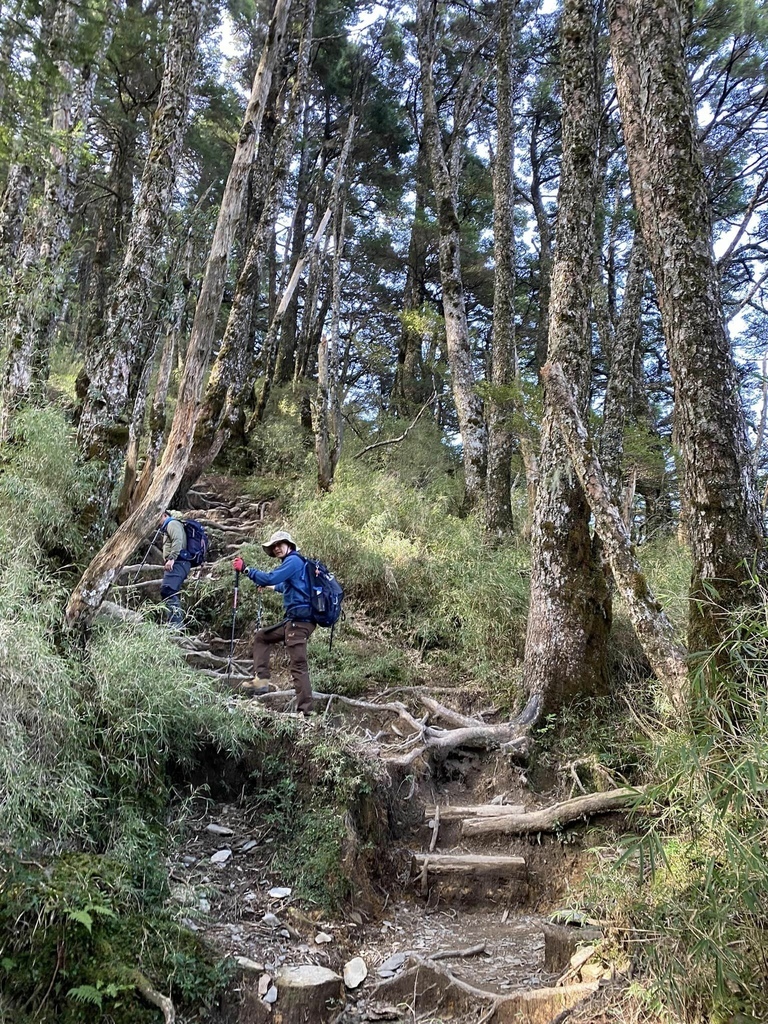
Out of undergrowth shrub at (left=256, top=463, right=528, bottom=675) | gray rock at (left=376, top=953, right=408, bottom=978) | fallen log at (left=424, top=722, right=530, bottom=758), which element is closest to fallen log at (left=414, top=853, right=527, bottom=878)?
gray rock at (left=376, top=953, right=408, bottom=978)

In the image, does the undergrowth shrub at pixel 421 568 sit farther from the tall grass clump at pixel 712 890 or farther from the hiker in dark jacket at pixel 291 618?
the tall grass clump at pixel 712 890

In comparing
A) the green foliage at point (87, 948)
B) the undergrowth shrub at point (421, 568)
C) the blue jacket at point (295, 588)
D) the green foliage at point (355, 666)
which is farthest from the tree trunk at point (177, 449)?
the undergrowth shrub at point (421, 568)

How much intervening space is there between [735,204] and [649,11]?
1207cm

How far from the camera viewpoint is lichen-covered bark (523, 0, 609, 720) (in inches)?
236

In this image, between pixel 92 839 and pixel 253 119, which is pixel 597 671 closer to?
pixel 92 839

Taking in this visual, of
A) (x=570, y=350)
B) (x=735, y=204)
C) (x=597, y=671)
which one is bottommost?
(x=597, y=671)

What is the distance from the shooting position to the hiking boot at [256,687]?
6137 millimetres

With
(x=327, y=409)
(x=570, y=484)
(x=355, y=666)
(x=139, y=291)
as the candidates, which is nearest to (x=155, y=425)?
(x=327, y=409)

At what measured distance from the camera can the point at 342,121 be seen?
1864 centimetres

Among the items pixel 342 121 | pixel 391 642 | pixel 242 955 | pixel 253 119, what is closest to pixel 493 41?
pixel 342 121

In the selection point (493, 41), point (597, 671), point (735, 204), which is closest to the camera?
point (597, 671)

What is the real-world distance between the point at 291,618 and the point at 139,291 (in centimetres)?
379

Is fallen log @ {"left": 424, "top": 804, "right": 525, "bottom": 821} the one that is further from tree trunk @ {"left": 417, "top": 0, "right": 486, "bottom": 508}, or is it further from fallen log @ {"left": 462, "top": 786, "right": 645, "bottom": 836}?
tree trunk @ {"left": 417, "top": 0, "right": 486, "bottom": 508}

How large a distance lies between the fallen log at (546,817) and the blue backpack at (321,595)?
7.09ft
